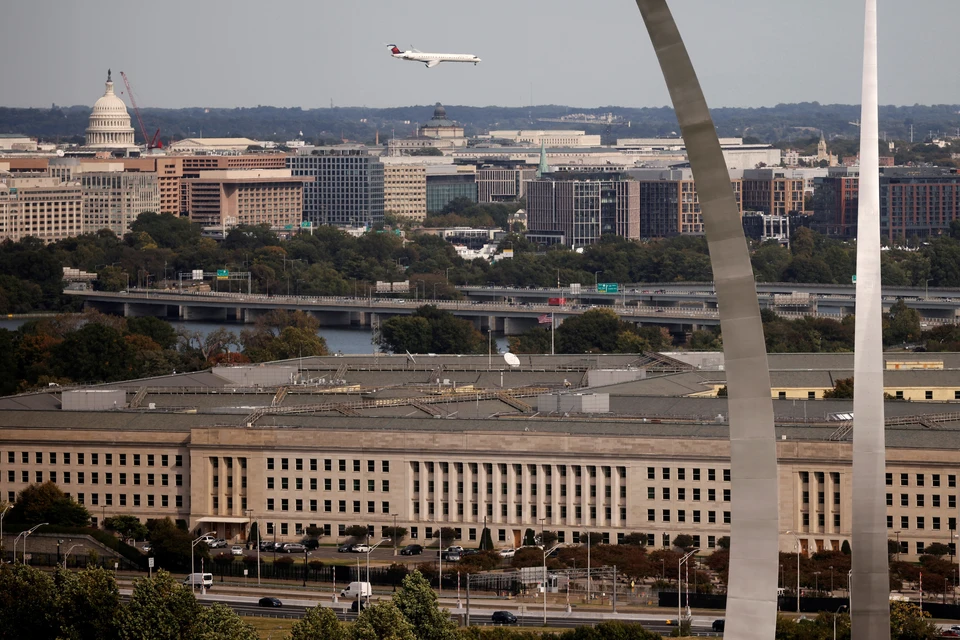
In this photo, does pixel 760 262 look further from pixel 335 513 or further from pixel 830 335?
pixel 335 513

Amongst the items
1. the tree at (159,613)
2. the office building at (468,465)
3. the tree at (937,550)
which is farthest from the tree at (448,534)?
the tree at (159,613)

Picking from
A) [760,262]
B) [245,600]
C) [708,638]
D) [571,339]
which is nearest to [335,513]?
[245,600]

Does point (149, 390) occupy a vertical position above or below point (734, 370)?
below

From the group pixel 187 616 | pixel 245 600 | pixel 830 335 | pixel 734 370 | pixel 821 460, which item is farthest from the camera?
pixel 830 335

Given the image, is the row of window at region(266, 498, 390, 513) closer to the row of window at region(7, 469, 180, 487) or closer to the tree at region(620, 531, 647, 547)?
the row of window at region(7, 469, 180, 487)

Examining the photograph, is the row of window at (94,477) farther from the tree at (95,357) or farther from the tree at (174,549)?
the tree at (95,357)

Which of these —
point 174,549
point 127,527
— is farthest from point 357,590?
point 127,527

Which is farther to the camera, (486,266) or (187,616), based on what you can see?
(486,266)
